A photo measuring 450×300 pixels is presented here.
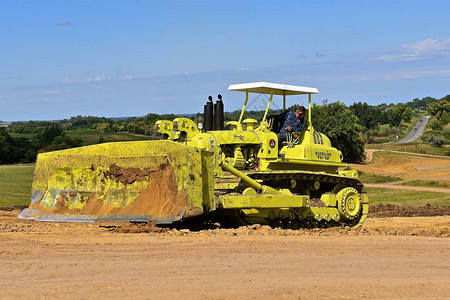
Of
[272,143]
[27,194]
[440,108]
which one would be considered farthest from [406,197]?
[440,108]

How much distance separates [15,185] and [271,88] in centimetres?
1704

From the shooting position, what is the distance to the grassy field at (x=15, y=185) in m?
23.4

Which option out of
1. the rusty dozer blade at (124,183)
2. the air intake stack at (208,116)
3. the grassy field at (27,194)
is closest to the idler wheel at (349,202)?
the air intake stack at (208,116)

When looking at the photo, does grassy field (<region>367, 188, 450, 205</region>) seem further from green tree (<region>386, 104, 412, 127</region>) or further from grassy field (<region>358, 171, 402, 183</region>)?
green tree (<region>386, 104, 412, 127</region>)

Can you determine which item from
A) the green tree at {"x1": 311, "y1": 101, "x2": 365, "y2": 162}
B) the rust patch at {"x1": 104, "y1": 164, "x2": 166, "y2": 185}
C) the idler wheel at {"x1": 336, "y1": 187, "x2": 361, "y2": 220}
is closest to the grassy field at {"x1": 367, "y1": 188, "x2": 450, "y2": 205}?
the green tree at {"x1": 311, "y1": 101, "x2": 365, "y2": 162}

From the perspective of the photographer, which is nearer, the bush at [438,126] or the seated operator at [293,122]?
the seated operator at [293,122]

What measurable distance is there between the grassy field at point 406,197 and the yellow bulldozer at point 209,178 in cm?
1284

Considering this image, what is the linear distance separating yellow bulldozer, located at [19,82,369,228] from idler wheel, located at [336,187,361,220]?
24mm

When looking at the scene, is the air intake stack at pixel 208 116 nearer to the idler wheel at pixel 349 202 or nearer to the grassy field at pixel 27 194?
the idler wheel at pixel 349 202

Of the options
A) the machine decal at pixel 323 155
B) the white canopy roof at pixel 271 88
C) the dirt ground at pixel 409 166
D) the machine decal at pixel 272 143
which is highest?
the white canopy roof at pixel 271 88

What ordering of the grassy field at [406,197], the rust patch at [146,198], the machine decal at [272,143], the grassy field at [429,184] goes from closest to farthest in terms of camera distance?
the rust patch at [146,198], the machine decal at [272,143], the grassy field at [406,197], the grassy field at [429,184]

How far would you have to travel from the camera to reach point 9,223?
14.0 metres

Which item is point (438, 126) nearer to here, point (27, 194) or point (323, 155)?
point (27, 194)

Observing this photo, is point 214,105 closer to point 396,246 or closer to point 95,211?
point 95,211
